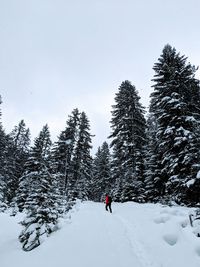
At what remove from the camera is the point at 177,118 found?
Result: 17562 millimetres

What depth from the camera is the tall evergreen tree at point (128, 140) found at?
80.2 feet

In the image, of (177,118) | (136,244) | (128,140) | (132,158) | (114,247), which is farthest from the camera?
(128,140)

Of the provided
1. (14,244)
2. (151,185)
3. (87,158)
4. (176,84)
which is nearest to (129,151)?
(151,185)

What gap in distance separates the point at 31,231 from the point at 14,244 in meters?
1.13

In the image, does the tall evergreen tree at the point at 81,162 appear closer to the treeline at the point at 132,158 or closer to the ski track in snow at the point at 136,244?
the treeline at the point at 132,158

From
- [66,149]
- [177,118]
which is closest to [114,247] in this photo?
[177,118]

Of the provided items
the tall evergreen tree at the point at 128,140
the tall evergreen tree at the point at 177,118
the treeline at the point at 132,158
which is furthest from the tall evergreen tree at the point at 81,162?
the tall evergreen tree at the point at 177,118

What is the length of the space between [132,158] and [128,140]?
2.70 meters

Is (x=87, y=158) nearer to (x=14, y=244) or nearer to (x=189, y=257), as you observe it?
(x=14, y=244)

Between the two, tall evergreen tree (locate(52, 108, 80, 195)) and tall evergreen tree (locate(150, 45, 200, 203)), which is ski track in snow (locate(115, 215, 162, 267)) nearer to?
tall evergreen tree (locate(150, 45, 200, 203))

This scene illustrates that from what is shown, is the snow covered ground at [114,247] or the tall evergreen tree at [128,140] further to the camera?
the tall evergreen tree at [128,140]

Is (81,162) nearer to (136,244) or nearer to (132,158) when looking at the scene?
(132,158)

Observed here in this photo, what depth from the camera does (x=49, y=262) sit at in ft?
23.7

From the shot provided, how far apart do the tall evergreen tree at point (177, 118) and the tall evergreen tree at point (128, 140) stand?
5865mm
